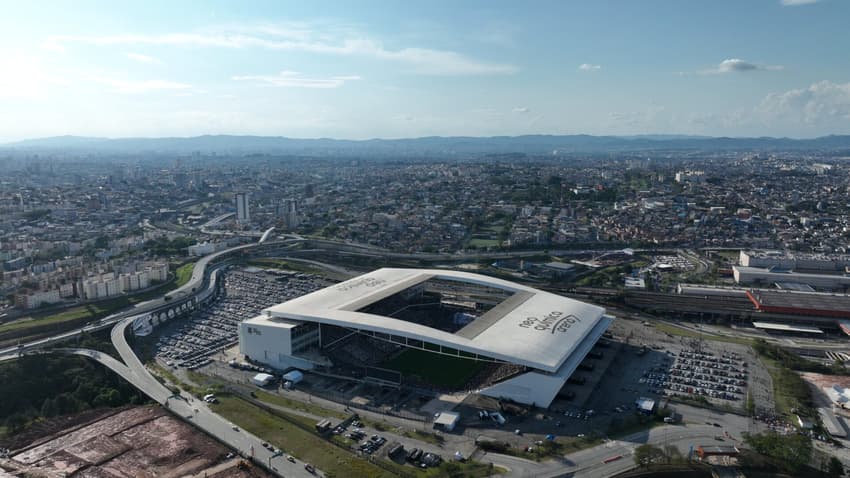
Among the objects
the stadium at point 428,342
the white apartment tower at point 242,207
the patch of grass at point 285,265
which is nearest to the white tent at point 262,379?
the stadium at point 428,342

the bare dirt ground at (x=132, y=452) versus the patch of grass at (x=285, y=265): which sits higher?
the patch of grass at (x=285, y=265)

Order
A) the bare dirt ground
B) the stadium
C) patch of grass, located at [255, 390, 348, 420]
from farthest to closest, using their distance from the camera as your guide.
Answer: the stadium < patch of grass, located at [255, 390, 348, 420] < the bare dirt ground

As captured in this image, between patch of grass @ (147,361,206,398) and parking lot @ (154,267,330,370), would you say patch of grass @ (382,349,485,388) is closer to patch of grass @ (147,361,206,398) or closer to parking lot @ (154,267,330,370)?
patch of grass @ (147,361,206,398)

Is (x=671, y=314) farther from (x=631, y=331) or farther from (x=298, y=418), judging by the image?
(x=298, y=418)

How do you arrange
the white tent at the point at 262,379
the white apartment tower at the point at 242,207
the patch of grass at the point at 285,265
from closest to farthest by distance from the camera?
the white tent at the point at 262,379 < the patch of grass at the point at 285,265 < the white apartment tower at the point at 242,207

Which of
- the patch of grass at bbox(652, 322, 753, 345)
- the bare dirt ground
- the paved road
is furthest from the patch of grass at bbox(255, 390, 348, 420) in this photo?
the patch of grass at bbox(652, 322, 753, 345)

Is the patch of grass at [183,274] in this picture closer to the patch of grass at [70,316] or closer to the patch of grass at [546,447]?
the patch of grass at [70,316]

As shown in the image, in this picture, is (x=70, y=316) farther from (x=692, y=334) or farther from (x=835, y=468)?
(x=835, y=468)
